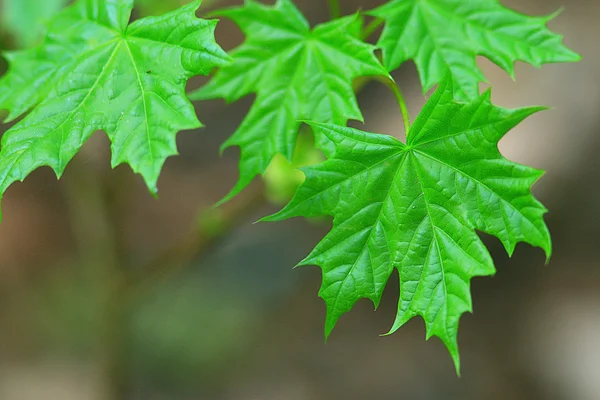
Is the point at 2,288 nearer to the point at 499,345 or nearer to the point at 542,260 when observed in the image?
the point at 499,345

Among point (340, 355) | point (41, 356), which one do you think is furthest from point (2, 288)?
point (340, 355)

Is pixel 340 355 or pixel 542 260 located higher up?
pixel 542 260

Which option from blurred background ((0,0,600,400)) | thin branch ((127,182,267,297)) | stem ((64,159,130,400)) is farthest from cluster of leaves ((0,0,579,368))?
blurred background ((0,0,600,400))

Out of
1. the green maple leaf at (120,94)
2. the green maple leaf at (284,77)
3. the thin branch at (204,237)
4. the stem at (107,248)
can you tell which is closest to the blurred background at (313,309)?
the stem at (107,248)

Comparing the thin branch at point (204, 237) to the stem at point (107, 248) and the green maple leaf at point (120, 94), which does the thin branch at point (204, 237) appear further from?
the green maple leaf at point (120, 94)

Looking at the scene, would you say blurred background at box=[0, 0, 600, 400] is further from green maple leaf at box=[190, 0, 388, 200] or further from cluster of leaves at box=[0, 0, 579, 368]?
cluster of leaves at box=[0, 0, 579, 368]

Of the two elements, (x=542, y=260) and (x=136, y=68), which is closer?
(x=136, y=68)
